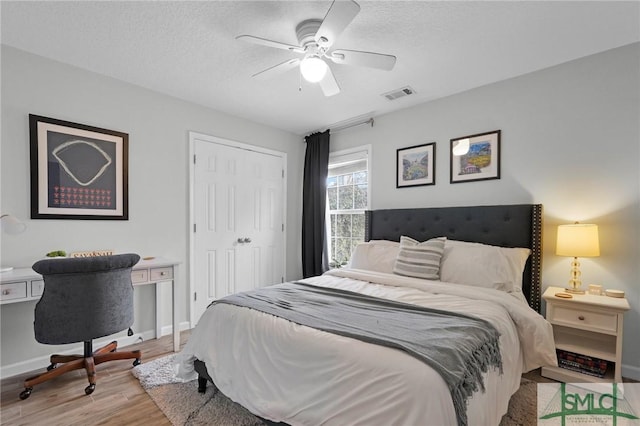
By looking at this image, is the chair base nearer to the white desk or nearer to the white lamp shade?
the white desk

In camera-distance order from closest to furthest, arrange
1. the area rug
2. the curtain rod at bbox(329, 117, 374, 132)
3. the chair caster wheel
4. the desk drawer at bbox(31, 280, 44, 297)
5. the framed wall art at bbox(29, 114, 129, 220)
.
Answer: the area rug
the chair caster wheel
the desk drawer at bbox(31, 280, 44, 297)
the framed wall art at bbox(29, 114, 129, 220)
the curtain rod at bbox(329, 117, 374, 132)

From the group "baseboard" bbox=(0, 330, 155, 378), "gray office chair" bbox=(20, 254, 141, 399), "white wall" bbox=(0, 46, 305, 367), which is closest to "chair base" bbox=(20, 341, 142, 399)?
"gray office chair" bbox=(20, 254, 141, 399)

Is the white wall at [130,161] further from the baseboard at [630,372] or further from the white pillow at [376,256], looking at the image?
the baseboard at [630,372]

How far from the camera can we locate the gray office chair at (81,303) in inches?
76.5

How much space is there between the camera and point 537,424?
1702mm

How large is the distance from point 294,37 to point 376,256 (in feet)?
6.76

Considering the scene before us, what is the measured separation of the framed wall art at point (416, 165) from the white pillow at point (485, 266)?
3.27 feet

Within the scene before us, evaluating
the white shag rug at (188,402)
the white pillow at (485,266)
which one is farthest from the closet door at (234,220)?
the white pillow at (485,266)

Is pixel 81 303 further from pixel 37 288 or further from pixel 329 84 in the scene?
pixel 329 84

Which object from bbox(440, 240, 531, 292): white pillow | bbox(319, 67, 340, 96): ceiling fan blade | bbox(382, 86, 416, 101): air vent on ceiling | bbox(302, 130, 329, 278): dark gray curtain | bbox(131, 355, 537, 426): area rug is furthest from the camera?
bbox(302, 130, 329, 278): dark gray curtain

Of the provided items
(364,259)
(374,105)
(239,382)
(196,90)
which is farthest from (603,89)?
(196,90)

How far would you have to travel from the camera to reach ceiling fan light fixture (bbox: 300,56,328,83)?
6.39 feet

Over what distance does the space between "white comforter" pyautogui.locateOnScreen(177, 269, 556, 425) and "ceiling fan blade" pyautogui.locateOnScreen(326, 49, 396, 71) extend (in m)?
1.61

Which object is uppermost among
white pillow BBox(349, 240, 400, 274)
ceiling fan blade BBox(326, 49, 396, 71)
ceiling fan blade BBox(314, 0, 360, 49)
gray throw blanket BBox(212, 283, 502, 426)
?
ceiling fan blade BBox(314, 0, 360, 49)
